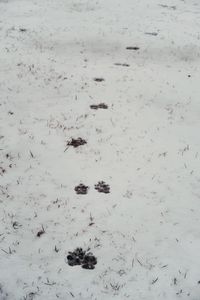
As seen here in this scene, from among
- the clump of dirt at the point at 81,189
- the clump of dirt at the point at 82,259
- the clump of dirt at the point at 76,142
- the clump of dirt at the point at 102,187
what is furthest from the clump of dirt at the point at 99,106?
the clump of dirt at the point at 82,259

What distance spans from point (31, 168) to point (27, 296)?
474 cm

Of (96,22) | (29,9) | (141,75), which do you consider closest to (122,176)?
(141,75)

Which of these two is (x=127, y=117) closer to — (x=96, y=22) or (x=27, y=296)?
(x=27, y=296)

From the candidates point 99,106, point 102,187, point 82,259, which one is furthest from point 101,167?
point 99,106

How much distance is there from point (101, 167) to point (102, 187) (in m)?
1.06

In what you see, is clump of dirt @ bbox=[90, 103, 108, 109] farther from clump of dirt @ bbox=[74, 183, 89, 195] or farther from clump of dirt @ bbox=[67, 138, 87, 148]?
clump of dirt @ bbox=[74, 183, 89, 195]

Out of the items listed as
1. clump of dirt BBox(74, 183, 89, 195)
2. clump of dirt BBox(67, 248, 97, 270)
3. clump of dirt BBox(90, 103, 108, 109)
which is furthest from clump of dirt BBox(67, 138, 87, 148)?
clump of dirt BBox(67, 248, 97, 270)

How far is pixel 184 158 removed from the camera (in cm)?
1237

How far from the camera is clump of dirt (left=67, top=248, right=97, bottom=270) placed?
27.4ft

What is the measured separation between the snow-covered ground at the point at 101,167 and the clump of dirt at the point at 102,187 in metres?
0.16

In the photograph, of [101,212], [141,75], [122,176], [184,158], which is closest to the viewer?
[101,212]

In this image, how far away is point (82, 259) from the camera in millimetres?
8492

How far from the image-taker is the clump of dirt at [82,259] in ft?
27.4

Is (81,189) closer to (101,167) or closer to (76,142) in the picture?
(101,167)
